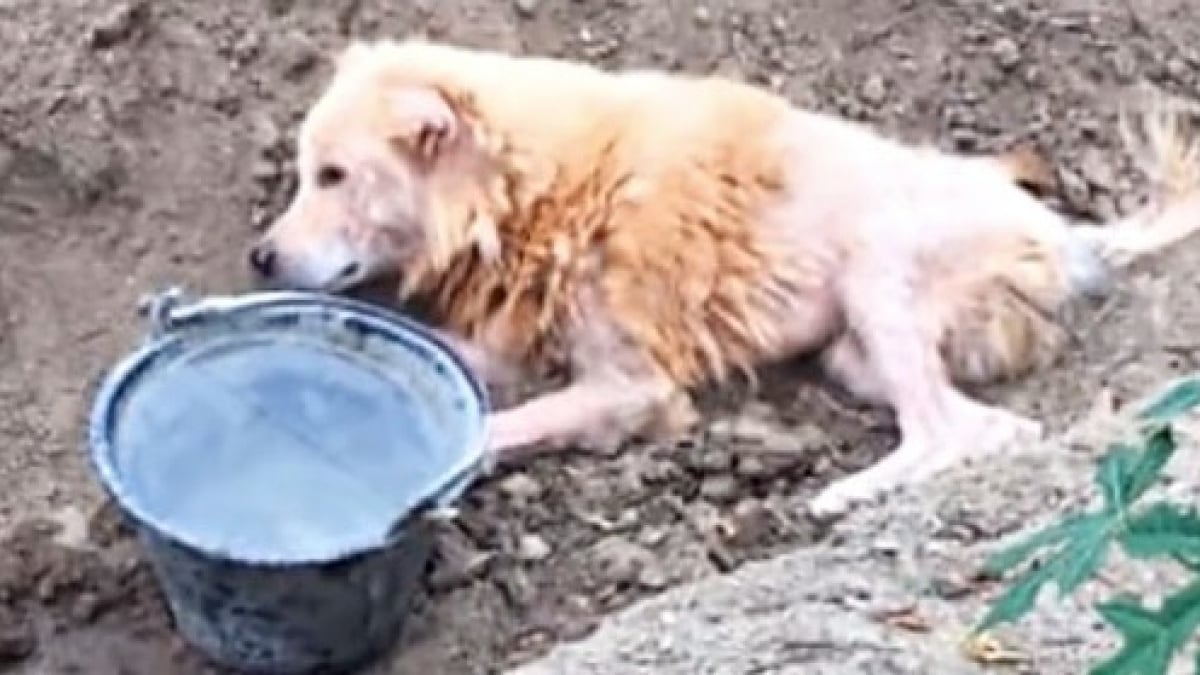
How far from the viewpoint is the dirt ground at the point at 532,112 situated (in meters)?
3.89

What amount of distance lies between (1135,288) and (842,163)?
486 mm

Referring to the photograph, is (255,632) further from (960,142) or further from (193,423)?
(960,142)

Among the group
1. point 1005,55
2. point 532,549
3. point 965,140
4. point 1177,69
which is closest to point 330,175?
point 532,549

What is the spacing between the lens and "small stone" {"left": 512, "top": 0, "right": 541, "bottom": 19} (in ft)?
15.9

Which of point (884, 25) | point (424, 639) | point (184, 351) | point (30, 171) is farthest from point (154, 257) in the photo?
point (884, 25)

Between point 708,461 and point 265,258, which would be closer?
point 708,461

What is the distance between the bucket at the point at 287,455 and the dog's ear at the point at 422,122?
0.95 ft

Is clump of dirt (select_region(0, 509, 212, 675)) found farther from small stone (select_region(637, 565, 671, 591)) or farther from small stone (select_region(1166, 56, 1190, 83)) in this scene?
small stone (select_region(1166, 56, 1190, 83))

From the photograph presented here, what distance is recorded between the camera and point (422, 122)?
168 inches

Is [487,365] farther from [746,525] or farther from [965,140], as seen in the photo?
[965,140]

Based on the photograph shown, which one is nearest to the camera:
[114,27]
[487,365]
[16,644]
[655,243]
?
[16,644]

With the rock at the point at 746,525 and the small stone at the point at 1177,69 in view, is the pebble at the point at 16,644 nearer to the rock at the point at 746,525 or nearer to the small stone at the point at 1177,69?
the rock at the point at 746,525

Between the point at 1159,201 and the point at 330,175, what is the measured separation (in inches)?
49.6

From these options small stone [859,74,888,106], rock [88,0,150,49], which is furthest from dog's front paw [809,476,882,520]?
rock [88,0,150,49]
